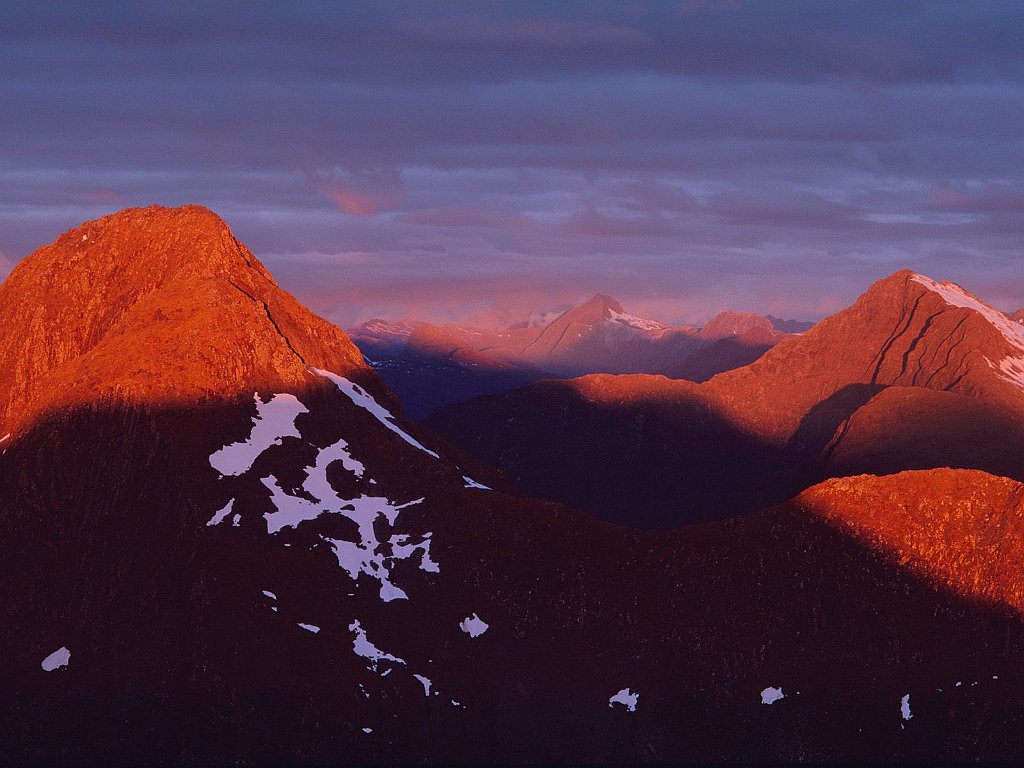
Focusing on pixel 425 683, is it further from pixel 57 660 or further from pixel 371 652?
pixel 57 660

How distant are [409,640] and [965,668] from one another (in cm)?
8388

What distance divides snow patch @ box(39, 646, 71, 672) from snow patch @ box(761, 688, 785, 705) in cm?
→ 10325

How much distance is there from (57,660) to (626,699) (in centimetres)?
8459

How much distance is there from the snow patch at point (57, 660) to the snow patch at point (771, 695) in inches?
4065

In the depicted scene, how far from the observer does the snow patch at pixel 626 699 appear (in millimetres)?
193000

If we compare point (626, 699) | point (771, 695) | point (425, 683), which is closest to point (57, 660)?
point (425, 683)

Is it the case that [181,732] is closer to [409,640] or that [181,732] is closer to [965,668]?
[409,640]

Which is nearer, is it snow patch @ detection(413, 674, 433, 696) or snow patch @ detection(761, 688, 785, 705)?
snow patch @ detection(413, 674, 433, 696)

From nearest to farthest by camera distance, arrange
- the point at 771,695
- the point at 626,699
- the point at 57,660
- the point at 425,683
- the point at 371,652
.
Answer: the point at 425,683
the point at 626,699
the point at 57,660
the point at 771,695
the point at 371,652

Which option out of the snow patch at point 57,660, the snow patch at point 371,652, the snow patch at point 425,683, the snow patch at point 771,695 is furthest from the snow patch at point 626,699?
the snow patch at point 57,660

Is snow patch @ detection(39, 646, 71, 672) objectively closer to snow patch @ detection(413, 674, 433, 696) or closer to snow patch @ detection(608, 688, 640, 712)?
snow patch @ detection(413, 674, 433, 696)

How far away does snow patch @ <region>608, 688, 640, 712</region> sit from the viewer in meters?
193

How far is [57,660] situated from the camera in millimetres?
195125

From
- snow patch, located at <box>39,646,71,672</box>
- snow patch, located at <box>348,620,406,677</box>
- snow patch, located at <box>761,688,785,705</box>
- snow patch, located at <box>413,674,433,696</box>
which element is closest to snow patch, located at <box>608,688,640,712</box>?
snow patch, located at <box>761,688,785,705</box>
